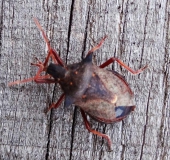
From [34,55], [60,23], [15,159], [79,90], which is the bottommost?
[15,159]

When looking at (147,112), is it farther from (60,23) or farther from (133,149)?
(60,23)

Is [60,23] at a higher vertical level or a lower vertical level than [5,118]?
higher

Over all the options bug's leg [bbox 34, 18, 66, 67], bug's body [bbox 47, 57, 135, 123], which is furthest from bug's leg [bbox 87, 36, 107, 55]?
bug's leg [bbox 34, 18, 66, 67]

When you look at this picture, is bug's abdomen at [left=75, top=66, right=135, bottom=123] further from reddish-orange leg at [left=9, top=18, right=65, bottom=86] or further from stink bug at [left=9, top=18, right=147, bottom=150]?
reddish-orange leg at [left=9, top=18, right=65, bottom=86]

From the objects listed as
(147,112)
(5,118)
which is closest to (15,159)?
→ (5,118)

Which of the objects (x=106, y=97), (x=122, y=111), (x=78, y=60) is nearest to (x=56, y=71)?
(x=78, y=60)

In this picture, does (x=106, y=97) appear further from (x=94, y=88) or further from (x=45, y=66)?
(x=45, y=66)

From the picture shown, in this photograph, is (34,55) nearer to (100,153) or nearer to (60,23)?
(60,23)
